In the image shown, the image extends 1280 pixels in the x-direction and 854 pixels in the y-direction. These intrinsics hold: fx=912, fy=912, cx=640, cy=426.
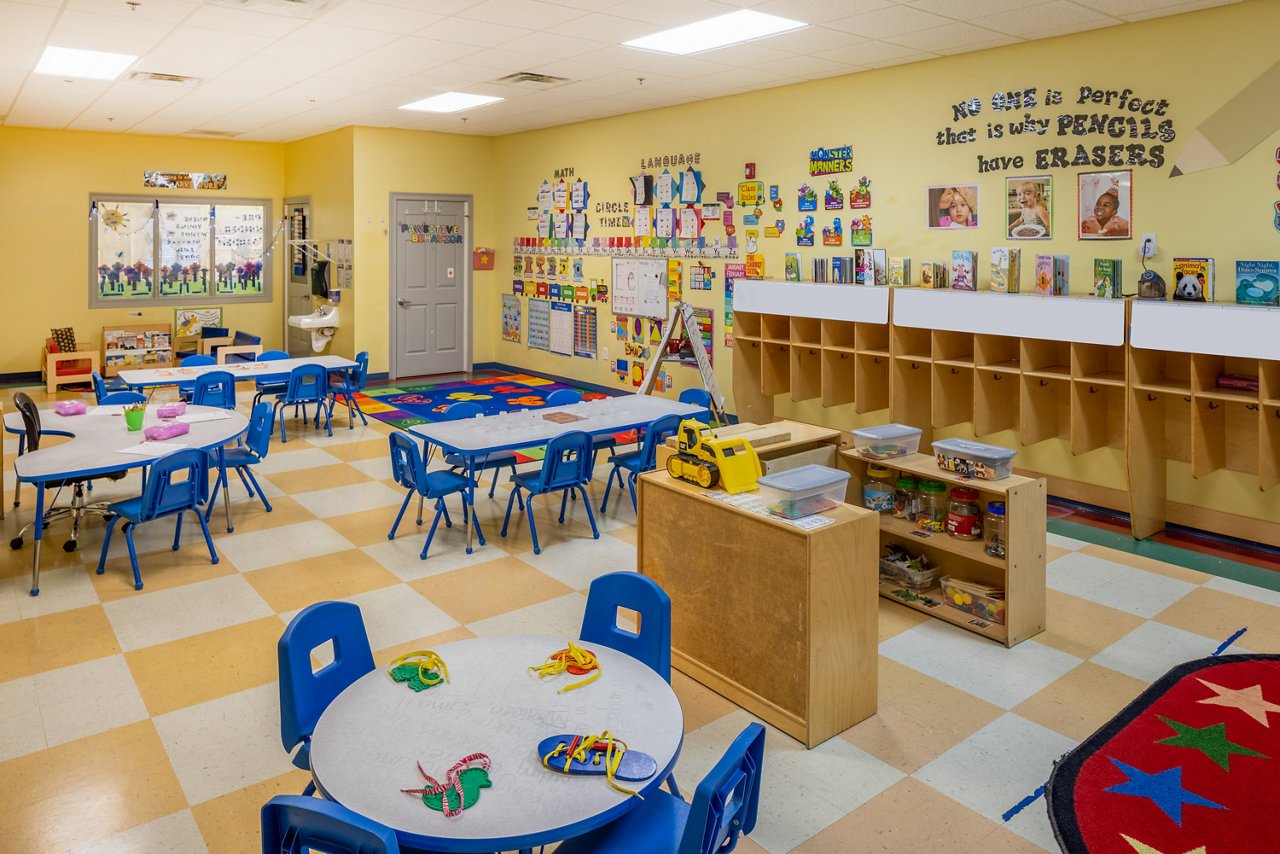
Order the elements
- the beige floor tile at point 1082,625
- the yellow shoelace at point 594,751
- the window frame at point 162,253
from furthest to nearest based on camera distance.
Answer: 1. the window frame at point 162,253
2. the beige floor tile at point 1082,625
3. the yellow shoelace at point 594,751

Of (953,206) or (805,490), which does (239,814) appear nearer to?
(805,490)

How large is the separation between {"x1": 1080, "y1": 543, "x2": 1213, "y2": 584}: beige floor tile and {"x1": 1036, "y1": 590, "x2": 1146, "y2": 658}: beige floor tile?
2.47ft

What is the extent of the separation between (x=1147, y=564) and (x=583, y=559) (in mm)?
3331

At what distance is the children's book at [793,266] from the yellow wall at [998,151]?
2.3 inches

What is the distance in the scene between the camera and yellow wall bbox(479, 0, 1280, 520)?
216 inches

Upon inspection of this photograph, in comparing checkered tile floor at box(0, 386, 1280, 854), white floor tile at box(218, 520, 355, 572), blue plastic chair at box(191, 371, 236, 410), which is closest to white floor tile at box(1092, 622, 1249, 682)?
checkered tile floor at box(0, 386, 1280, 854)

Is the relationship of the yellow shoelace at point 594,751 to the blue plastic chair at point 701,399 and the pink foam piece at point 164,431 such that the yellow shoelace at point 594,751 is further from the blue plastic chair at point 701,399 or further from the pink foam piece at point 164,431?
the blue plastic chair at point 701,399

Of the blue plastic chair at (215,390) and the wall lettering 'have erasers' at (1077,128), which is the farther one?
the blue plastic chair at (215,390)

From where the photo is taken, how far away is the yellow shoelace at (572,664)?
2.60 meters

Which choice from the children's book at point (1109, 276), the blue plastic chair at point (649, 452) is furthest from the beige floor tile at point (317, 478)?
the children's book at point (1109, 276)

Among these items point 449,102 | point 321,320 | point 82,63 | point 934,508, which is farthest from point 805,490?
point 321,320

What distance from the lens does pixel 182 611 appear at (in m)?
4.71

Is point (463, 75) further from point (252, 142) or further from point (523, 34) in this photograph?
point (252, 142)

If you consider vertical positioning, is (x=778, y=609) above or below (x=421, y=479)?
below
